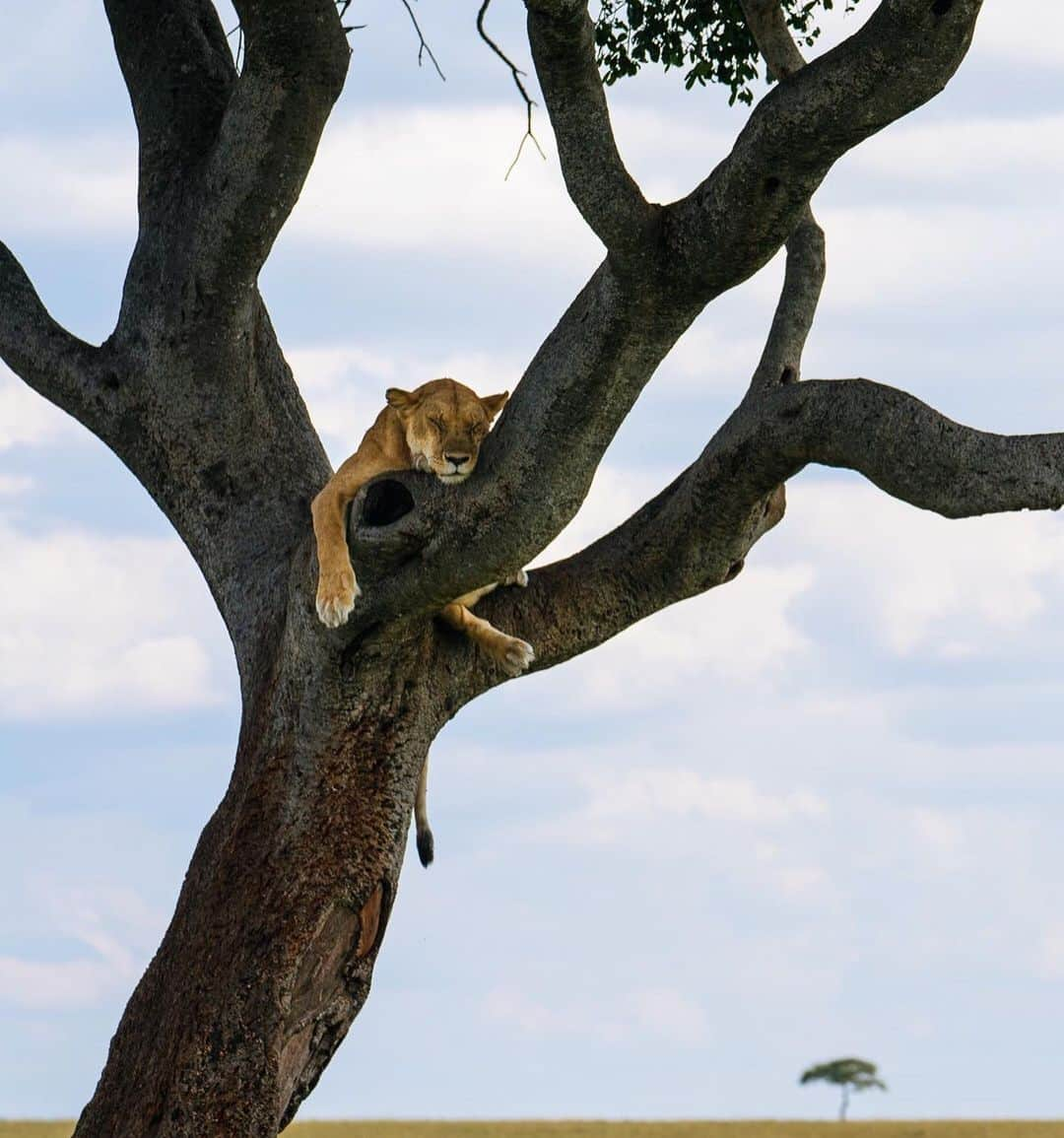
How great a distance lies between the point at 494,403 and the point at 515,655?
1.28 metres

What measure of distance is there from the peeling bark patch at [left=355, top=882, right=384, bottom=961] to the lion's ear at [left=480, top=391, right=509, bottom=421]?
7.52ft

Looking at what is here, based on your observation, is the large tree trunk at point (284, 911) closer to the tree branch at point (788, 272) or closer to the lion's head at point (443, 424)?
the lion's head at point (443, 424)

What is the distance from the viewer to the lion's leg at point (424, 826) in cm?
992

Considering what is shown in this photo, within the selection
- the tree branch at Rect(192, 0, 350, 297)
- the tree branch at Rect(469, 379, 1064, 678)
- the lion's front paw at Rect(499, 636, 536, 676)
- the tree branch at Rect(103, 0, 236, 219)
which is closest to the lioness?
the lion's front paw at Rect(499, 636, 536, 676)

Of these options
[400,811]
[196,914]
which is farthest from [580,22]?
[196,914]

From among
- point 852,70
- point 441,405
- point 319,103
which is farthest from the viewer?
point 319,103

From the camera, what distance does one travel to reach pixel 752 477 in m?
9.33

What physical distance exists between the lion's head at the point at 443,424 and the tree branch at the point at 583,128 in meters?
1.06

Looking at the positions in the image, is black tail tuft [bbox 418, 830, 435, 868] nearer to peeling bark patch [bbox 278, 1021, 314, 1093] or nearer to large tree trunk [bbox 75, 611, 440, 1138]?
large tree trunk [bbox 75, 611, 440, 1138]

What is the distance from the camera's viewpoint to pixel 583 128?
8.15m


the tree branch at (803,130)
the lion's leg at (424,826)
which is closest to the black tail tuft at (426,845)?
the lion's leg at (424,826)

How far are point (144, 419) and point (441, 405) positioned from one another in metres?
2.37

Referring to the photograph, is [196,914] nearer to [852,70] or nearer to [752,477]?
[752,477]

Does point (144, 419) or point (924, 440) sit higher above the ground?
point (144, 419)
